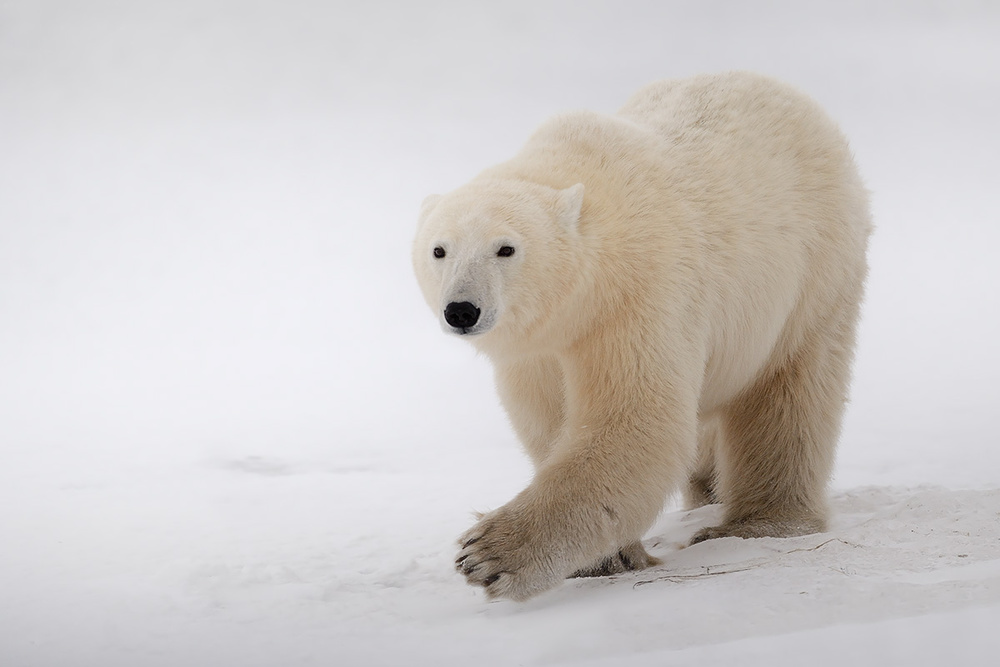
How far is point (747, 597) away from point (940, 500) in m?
1.82

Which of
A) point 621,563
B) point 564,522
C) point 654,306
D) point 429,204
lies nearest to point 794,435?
point 621,563

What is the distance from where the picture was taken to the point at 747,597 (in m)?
3.46

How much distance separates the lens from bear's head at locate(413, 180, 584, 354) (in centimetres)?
371

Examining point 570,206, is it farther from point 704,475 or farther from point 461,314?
point 704,475

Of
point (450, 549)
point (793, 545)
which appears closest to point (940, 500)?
point (793, 545)

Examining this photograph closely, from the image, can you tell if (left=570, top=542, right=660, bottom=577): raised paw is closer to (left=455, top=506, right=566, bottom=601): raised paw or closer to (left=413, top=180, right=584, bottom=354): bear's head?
(left=455, top=506, right=566, bottom=601): raised paw

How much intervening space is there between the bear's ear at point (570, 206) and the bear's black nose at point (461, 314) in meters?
0.55

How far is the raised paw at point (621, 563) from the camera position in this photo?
4.38 m

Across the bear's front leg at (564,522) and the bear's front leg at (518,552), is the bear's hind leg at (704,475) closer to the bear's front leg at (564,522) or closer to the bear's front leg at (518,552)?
the bear's front leg at (564,522)

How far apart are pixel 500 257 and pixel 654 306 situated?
644 mm

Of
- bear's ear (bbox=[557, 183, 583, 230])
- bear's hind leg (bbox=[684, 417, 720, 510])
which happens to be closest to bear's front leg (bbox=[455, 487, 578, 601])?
bear's ear (bbox=[557, 183, 583, 230])

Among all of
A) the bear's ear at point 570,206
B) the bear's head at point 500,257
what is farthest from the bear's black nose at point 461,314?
the bear's ear at point 570,206

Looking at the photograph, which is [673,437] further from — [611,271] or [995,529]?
[995,529]

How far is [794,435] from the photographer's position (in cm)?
493
